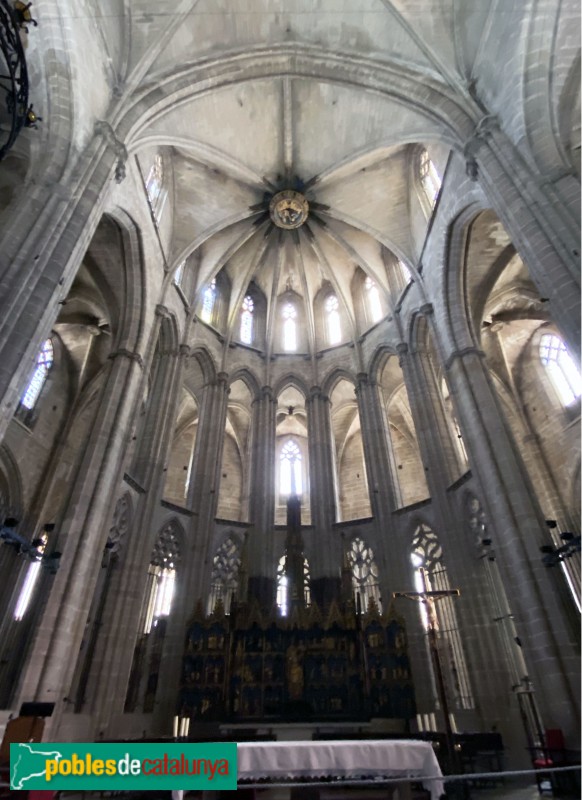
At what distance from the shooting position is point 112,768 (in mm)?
3395

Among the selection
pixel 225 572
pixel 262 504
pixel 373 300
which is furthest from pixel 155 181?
pixel 225 572

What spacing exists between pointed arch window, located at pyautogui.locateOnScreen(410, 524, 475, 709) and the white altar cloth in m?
8.69

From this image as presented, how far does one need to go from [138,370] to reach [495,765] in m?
12.9

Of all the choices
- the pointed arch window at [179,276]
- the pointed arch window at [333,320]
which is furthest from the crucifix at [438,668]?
the pointed arch window at [333,320]

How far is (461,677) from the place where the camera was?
45.1 ft

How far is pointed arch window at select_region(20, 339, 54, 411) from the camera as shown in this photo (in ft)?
54.9

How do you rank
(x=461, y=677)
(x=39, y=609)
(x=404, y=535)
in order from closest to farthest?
(x=39, y=609) < (x=461, y=677) < (x=404, y=535)

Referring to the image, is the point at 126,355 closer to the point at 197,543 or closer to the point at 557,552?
the point at 197,543

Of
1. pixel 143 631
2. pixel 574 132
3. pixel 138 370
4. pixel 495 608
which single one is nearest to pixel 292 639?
pixel 143 631

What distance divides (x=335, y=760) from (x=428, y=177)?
1848cm

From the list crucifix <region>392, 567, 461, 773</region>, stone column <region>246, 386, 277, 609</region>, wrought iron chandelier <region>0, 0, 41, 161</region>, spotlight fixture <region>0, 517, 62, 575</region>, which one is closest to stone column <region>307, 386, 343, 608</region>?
stone column <region>246, 386, 277, 609</region>

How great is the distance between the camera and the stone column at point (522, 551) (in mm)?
8297

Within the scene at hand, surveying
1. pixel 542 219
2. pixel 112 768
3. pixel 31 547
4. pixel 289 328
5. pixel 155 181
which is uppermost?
pixel 289 328

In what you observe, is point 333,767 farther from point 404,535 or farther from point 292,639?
point 404,535
